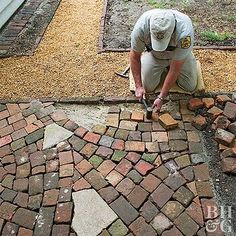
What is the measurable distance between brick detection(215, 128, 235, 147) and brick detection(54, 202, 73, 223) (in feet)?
5.75

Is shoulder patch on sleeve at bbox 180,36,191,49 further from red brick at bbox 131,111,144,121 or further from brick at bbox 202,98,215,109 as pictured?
red brick at bbox 131,111,144,121

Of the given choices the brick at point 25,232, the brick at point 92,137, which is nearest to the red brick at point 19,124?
the brick at point 92,137

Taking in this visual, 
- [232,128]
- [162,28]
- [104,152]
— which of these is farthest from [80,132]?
[232,128]

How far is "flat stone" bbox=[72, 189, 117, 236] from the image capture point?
10.1ft

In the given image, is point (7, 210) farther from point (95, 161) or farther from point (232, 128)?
point (232, 128)

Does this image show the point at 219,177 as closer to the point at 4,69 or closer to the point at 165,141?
the point at 165,141

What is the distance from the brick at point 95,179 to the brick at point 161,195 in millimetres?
513

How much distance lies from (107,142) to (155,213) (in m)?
1.03

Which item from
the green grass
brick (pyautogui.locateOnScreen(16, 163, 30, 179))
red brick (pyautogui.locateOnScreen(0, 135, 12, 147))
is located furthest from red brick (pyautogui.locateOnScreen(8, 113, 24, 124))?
the green grass

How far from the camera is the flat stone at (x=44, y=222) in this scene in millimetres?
3080

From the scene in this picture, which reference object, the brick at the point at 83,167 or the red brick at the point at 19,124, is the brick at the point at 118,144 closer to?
the brick at the point at 83,167

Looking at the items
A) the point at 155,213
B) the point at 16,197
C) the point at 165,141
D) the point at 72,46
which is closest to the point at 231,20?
the point at 72,46

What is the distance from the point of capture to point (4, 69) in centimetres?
508

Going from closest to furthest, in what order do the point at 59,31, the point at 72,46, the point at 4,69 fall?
the point at 4,69, the point at 72,46, the point at 59,31
